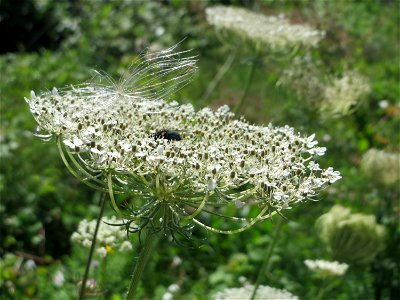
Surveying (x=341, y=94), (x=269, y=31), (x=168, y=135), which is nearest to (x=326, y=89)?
(x=341, y=94)

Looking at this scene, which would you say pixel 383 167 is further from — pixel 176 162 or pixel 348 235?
pixel 176 162

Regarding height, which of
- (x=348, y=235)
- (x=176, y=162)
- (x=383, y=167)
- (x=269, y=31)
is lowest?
(x=176, y=162)

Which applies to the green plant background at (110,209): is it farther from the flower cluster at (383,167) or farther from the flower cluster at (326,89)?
the flower cluster at (383,167)

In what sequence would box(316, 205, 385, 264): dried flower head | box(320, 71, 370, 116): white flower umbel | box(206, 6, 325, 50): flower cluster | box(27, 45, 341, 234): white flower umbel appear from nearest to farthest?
box(27, 45, 341, 234): white flower umbel
box(316, 205, 385, 264): dried flower head
box(320, 71, 370, 116): white flower umbel
box(206, 6, 325, 50): flower cluster

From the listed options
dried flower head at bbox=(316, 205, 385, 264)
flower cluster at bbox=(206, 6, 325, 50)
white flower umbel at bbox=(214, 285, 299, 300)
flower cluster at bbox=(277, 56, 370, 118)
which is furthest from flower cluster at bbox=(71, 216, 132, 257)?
flower cluster at bbox=(206, 6, 325, 50)

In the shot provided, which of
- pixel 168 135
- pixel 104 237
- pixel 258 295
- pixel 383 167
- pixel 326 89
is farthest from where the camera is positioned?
pixel 383 167

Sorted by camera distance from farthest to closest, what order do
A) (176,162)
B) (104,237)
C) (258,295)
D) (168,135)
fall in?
(258,295)
(104,237)
(168,135)
(176,162)

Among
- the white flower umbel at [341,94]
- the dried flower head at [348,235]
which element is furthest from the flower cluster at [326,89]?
the dried flower head at [348,235]

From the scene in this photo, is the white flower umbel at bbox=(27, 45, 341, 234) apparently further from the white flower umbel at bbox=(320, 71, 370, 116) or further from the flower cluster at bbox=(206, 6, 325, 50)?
the flower cluster at bbox=(206, 6, 325, 50)
